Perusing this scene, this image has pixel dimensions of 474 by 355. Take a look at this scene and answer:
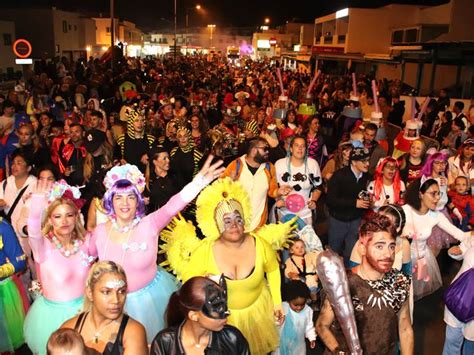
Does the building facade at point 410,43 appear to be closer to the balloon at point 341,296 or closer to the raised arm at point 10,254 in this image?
the balloon at point 341,296

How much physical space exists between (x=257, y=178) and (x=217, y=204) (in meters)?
2.14

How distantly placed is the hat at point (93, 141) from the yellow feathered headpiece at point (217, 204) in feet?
10.8

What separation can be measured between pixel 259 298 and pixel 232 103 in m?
11.3

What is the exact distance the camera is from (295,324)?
15.4 ft

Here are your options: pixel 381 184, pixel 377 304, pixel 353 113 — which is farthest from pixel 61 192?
pixel 353 113

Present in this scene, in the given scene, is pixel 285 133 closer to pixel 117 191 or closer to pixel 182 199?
pixel 182 199

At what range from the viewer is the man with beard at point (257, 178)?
20.5ft

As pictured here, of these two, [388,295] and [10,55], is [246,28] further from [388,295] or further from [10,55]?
[388,295]

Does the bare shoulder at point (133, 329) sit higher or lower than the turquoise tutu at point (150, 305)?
higher

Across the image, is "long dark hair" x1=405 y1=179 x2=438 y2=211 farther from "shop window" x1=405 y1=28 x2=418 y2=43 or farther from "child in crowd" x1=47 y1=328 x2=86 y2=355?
"shop window" x1=405 y1=28 x2=418 y2=43

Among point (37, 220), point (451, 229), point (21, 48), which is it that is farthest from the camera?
point (21, 48)

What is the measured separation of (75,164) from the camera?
742cm

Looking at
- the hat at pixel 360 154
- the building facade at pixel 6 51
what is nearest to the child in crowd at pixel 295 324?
the hat at pixel 360 154

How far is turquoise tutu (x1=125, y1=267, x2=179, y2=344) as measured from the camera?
4.04 meters
